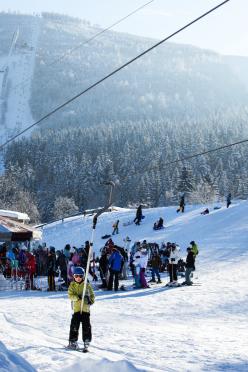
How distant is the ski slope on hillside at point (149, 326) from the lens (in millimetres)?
7668

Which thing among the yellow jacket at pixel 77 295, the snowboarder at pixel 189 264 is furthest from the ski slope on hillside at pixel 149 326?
the yellow jacket at pixel 77 295

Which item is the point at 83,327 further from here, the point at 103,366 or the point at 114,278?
the point at 114,278

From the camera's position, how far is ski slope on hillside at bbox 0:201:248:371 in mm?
7668

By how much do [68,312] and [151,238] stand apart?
25414 millimetres

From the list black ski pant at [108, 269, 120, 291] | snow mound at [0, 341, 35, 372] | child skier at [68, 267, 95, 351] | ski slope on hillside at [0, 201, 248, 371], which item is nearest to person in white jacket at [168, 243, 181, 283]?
ski slope on hillside at [0, 201, 248, 371]

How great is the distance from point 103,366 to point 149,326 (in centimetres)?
385

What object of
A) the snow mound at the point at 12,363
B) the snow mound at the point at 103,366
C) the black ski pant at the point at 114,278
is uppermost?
the black ski pant at the point at 114,278

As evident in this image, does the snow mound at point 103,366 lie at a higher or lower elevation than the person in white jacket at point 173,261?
lower

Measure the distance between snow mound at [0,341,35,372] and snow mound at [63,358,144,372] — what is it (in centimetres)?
53

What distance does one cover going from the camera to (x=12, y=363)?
23.8 ft

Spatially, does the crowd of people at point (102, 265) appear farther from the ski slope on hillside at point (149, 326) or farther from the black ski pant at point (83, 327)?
the black ski pant at point (83, 327)

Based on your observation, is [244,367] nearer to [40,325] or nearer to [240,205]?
[40,325]

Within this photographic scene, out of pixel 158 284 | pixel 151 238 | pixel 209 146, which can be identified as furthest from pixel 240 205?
pixel 209 146

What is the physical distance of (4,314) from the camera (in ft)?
40.2
